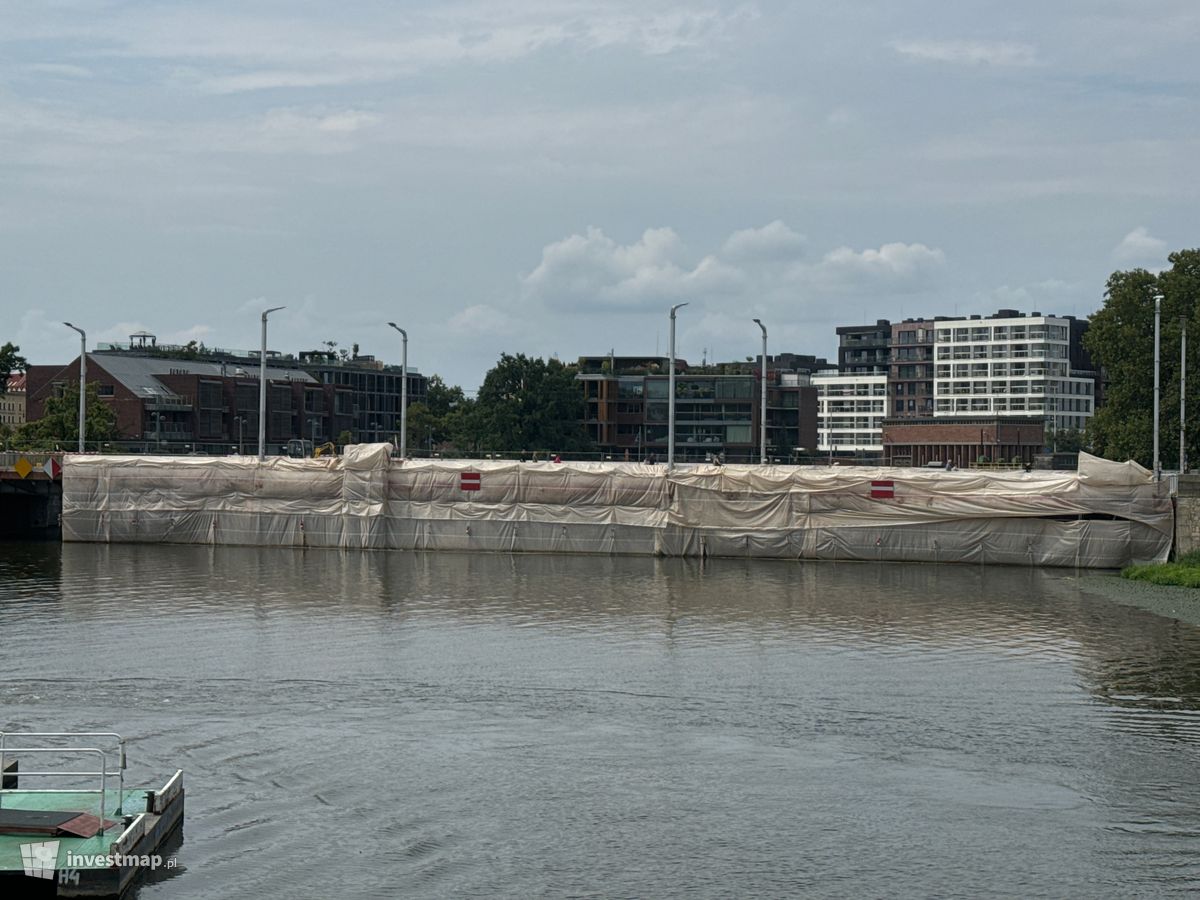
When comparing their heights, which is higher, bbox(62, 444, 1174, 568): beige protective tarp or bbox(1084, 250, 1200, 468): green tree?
bbox(1084, 250, 1200, 468): green tree

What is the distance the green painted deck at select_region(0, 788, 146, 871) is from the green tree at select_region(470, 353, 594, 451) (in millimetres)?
139664

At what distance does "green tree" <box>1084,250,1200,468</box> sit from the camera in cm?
10456

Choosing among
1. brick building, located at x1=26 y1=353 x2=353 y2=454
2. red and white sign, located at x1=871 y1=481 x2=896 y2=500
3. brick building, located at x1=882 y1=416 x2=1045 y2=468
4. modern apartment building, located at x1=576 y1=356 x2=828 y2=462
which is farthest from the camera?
modern apartment building, located at x1=576 y1=356 x2=828 y2=462

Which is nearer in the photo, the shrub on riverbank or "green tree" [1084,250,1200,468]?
the shrub on riverbank

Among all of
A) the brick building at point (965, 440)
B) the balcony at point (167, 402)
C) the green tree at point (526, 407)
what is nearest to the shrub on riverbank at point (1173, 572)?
the green tree at point (526, 407)

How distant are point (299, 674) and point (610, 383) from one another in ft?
526

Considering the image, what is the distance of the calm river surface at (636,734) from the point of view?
79.2 ft

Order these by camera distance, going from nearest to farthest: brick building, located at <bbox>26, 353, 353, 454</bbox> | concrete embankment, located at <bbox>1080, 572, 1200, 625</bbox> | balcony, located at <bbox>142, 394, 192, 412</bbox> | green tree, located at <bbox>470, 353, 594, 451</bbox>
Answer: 1. concrete embankment, located at <bbox>1080, 572, 1200, 625</bbox>
2. green tree, located at <bbox>470, 353, 594, 451</bbox>
3. brick building, located at <bbox>26, 353, 353, 454</bbox>
4. balcony, located at <bbox>142, 394, 192, 412</bbox>

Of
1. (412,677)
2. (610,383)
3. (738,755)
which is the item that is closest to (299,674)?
(412,677)

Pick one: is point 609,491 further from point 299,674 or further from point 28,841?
point 28,841

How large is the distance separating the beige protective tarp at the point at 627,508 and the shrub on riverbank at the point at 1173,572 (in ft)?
7.41

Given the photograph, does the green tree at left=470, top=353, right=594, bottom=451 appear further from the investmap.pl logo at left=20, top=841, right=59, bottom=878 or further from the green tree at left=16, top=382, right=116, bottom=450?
the investmap.pl logo at left=20, top=841, right=59, bottom=878

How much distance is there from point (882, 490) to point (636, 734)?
41222 millimetres

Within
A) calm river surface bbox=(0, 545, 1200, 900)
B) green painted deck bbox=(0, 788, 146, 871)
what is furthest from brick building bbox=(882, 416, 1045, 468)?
green painted deck bbox=(0, 788, 146, 871)
